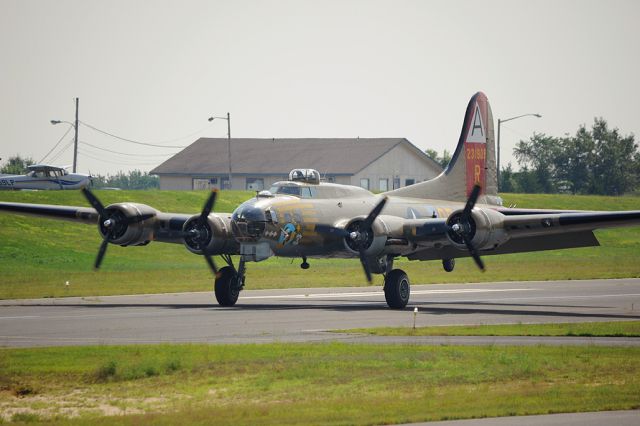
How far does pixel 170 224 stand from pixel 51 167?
4739cm

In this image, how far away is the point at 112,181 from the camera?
632 ft

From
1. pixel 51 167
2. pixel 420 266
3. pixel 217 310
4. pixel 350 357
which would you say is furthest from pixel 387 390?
pixel 51 167

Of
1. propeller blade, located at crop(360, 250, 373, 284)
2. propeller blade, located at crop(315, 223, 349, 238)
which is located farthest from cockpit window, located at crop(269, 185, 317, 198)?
propeller blade, located at crop(360, 250, 373, 284)

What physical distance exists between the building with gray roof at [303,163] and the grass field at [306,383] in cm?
8367

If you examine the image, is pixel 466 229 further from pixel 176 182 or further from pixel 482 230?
pixel 176 182

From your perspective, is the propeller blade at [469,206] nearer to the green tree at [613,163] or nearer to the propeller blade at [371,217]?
the propeller blade at [371,217]

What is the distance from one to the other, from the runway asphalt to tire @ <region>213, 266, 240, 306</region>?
71 cm

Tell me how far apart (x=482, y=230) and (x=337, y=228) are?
18.3 ft

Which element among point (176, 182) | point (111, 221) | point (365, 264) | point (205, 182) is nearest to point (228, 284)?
point (111, 221)

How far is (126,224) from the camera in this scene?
3862 cm

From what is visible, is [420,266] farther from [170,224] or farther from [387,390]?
[387,390]

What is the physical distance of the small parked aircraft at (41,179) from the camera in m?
82.9

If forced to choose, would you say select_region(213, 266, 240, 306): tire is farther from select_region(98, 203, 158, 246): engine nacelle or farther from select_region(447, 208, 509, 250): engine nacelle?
select_region(447, 208, 509, 250): engine nacelle

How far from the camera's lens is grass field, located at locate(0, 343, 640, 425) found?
58.6ft
